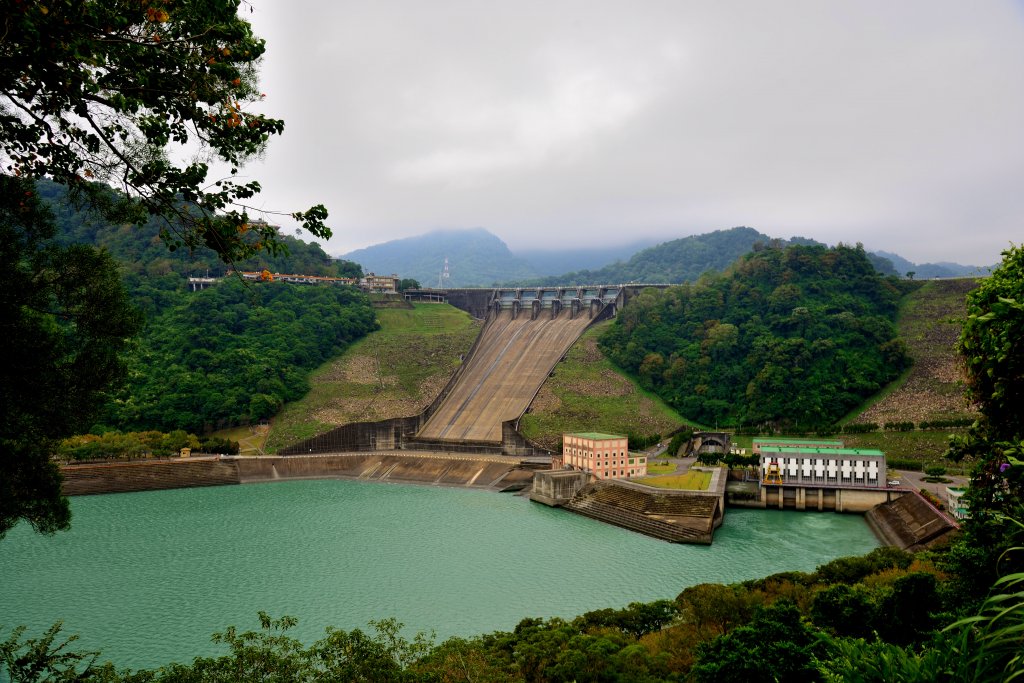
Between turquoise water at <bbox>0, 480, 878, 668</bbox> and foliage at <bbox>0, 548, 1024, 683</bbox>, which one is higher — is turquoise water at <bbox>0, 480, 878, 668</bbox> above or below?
below

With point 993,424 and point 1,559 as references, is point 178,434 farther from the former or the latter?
point 993,424

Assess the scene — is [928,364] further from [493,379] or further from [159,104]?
[159,104]

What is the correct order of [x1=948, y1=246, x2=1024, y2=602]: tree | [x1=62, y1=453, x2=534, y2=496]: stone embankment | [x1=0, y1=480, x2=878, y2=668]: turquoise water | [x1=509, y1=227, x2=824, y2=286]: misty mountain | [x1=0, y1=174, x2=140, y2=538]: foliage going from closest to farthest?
[x1=948, y1=246, x2=1024, y2=602]: tree → [x1=0, y1=174, x2=140, y2=538]: foliage → [x1=0, y1=480, x2=878, y2=668]: turquoise water → [x1=62, y1=453, x2=534, y2=496]: stone embankment → [x1=509, y1=227, x2=824, y2=286]: misty mountain

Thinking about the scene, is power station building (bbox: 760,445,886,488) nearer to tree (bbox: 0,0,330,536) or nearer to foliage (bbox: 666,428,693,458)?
foliage (bbox: 666,428,693,458)

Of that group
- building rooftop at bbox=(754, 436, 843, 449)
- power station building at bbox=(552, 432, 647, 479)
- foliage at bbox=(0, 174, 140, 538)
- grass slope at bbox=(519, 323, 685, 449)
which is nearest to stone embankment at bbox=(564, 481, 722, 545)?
power station building at bbox=(552, 432, 647, 479)

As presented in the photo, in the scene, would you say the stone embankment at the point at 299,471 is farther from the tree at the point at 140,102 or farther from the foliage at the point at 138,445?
the tree at the point at 140,102

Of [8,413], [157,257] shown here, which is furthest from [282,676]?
[157,257]
